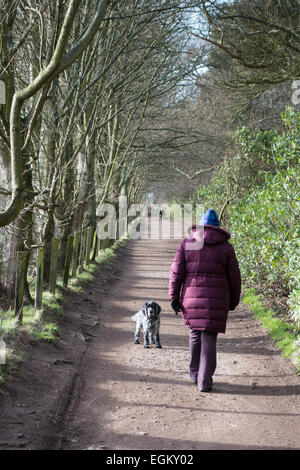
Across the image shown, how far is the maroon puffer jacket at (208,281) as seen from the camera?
6184 millimetres


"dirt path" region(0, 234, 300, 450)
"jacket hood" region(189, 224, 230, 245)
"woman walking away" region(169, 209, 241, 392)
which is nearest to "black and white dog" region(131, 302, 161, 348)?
"dirt path" region(0, 234, 300, 450)

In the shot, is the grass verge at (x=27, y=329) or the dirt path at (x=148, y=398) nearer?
the dirt path at (x=148, y=398)

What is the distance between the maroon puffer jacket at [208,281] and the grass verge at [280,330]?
1.54m

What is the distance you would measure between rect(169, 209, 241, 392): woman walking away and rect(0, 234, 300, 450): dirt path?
0.42m

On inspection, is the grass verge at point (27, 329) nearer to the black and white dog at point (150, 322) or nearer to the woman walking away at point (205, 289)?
the black and white dog at point (150, 322)

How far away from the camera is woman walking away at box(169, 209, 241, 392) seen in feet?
20.2

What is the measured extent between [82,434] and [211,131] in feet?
59.2

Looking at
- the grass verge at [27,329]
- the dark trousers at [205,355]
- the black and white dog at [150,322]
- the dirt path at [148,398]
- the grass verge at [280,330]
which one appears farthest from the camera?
the black and white dog at [150,322]

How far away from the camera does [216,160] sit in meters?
23.9

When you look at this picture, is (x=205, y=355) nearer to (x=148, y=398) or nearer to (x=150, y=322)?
(x=148, y=398)

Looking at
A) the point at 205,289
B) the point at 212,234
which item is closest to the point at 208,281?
the point at 205,289

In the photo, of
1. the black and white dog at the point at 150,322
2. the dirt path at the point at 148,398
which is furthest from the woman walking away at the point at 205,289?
the black and white dog at the point at 150,322

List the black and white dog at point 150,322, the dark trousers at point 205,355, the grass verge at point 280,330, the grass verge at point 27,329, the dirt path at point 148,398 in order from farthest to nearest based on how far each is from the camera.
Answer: the black and white dog at point 150,322 → the grass verge at point 280,330 → the grass verge at point 27,329 → the dark trousers at point 205,355 → the dirt path at point 148,398
